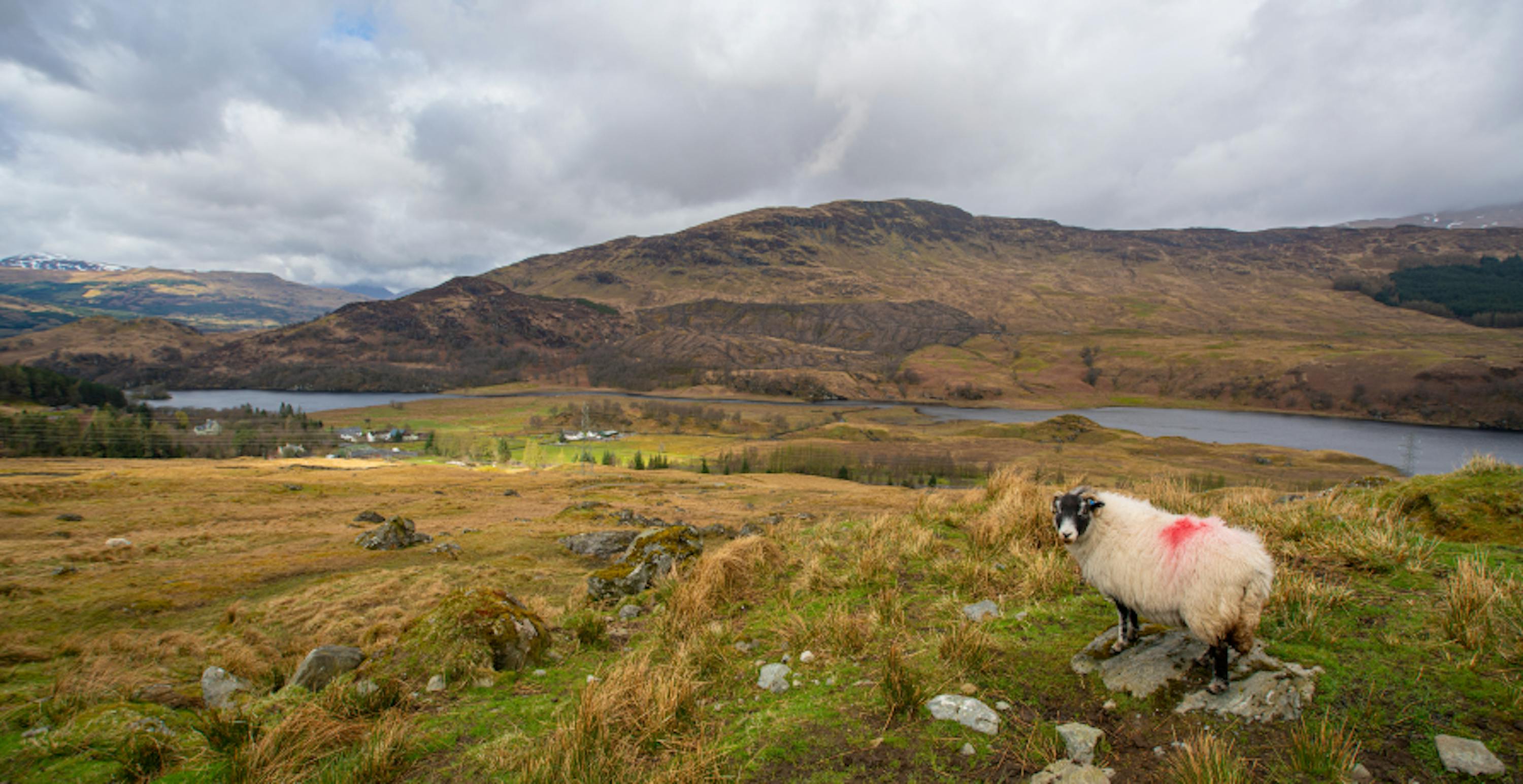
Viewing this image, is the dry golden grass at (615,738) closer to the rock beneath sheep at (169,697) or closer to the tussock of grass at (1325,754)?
the tussock of grass at (1325,754)

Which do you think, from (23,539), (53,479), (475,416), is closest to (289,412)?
(475,416)

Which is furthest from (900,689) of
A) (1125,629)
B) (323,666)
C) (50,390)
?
(50,390)

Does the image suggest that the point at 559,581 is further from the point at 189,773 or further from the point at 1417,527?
the point at 1417,527

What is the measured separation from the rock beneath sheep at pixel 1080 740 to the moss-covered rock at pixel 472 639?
5.94m

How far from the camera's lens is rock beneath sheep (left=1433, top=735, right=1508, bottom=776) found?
3.19 meters

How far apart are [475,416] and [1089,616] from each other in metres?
170

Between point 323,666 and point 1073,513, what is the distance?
8.70 meters

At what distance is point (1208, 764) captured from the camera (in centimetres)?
325

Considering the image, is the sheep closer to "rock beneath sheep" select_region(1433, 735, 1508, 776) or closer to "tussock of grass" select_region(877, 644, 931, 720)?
"rock beneath sheep" select_region(1433, 735, 1508, 776)

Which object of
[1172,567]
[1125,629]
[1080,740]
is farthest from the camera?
[1125,629]

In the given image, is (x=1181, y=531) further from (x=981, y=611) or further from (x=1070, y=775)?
(x=981, y=611)

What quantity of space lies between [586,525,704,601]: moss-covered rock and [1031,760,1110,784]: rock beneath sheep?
8192 mm

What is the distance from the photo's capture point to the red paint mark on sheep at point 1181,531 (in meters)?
4.53

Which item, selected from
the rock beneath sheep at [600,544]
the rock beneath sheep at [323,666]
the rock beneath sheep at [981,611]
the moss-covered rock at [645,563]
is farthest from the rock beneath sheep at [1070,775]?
the rock beneath sheep at [600,544]
